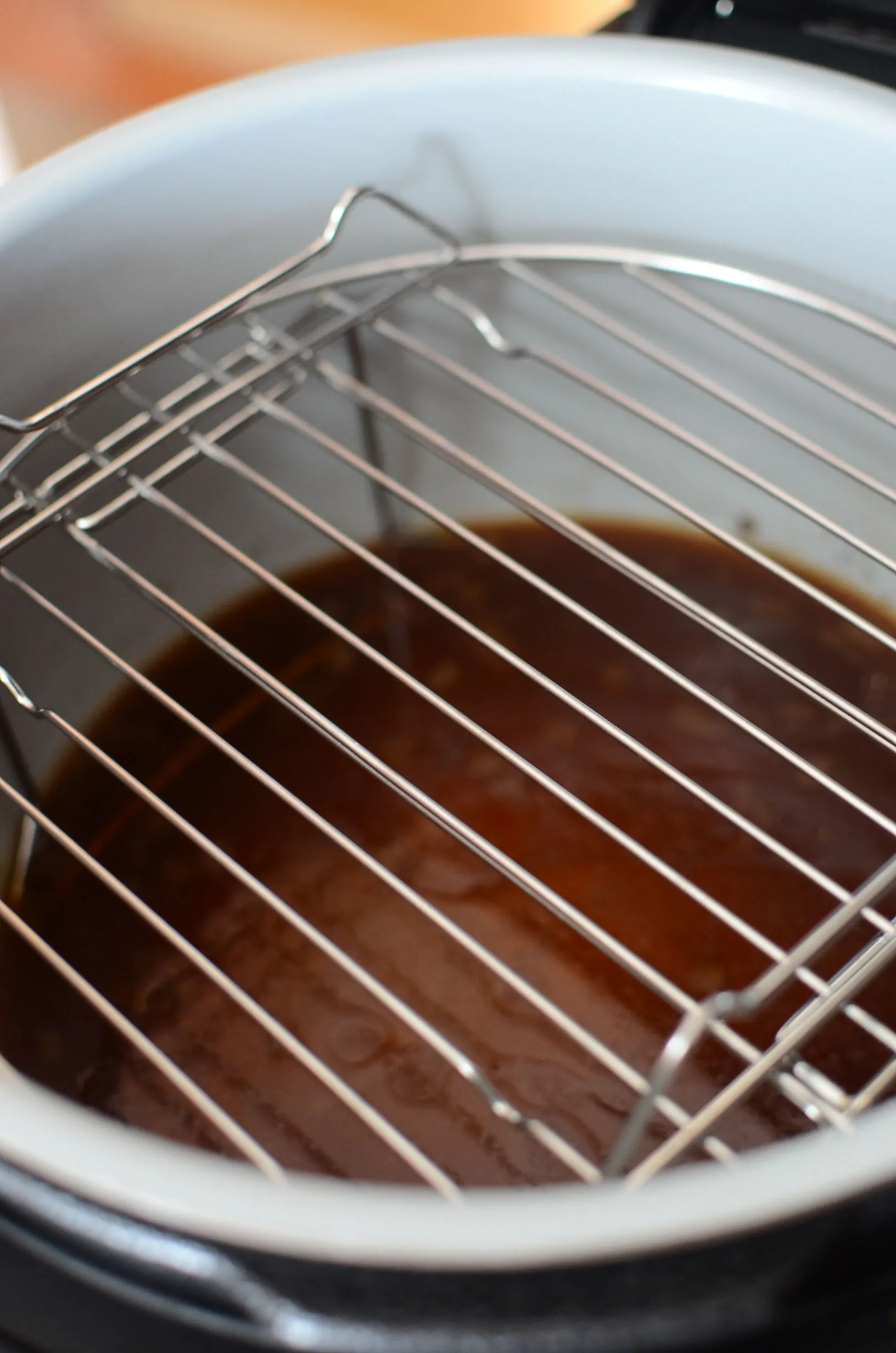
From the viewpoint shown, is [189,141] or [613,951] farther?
[189,141]

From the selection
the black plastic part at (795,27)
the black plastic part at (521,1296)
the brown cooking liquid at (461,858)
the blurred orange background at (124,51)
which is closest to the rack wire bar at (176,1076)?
the black plastic part at (521,1296)

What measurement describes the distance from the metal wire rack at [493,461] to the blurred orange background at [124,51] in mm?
545

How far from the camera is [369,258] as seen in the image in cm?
70

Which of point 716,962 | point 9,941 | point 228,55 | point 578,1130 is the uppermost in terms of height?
point 228,55

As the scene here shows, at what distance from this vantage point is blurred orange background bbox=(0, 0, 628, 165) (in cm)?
116

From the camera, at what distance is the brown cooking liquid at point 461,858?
564mm

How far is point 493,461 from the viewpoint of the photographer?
2.62 feet

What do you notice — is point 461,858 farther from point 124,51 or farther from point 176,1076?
point 124,51

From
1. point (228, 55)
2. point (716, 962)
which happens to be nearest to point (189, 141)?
point (716, 962)

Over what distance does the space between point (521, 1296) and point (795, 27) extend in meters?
0.63

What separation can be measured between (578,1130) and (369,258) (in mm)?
446

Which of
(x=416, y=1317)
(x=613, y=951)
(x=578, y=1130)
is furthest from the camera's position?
(x=578, y=1130)

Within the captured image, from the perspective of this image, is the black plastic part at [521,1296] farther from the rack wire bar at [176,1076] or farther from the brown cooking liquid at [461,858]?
the brown cooking liquid at [461,858]

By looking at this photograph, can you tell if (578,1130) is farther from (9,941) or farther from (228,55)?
(228,55)
